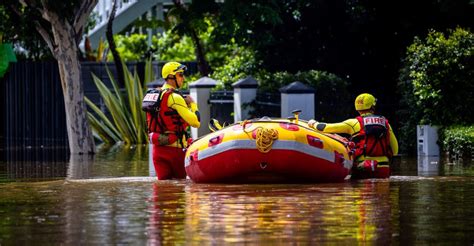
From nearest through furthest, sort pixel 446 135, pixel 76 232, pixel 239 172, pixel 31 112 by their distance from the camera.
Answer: pixel 76 232 < pixel 239 172 < pixel 446 135 < pixel 31 112

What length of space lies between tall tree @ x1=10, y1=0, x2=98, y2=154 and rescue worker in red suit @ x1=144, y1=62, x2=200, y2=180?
8974 mm

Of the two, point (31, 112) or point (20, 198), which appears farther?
point (31, 112)

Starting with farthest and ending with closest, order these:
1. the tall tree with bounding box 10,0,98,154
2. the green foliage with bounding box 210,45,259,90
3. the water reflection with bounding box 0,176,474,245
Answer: the green foliage with bounding box 210,45,259,90 → the tall tree with bounding box 10,0,98,154 → the water reflection with bounding box 0,176,474,245

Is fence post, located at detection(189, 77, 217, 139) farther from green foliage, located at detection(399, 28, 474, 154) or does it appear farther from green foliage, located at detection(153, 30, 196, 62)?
green foliage, located at detection(153, 30, 196, 62)

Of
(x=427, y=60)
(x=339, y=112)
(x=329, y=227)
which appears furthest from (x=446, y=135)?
(x=329, y=227)

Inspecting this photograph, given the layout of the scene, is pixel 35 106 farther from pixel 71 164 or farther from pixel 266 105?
pixel 71 164

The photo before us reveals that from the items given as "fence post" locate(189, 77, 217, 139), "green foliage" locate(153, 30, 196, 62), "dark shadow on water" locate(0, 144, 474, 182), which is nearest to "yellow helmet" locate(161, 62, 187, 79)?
"dark shadow on water" locate(0, 144, 474, 182)

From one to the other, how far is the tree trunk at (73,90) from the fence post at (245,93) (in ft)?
9.37

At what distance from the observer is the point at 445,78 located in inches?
955

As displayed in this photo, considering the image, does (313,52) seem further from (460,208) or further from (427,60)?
(460,208)

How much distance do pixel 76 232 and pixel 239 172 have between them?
5.24m

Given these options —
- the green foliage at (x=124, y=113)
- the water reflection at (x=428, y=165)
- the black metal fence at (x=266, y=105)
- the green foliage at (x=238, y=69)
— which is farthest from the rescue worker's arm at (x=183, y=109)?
the green foliage at (x=124, y=113)

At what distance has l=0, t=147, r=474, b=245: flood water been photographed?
11.3 m

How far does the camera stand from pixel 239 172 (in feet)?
55.2
